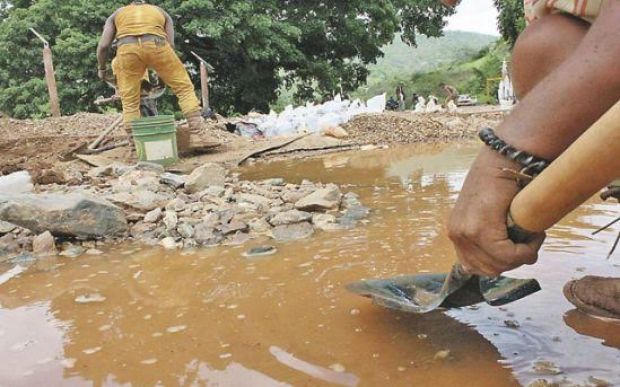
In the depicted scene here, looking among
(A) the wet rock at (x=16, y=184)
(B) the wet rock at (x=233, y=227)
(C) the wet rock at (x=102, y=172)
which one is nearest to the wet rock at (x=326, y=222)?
(B) the wet rock at (x=233, y=227)

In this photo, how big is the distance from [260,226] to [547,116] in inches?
72.2

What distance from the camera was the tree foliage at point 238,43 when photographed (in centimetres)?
1347

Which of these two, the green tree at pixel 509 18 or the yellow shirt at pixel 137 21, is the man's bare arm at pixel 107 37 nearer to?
the yellow shirt at pixel 137 21

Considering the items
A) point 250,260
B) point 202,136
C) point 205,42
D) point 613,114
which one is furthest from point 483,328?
point 205,42

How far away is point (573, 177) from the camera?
831 mm

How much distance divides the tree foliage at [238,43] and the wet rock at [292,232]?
11.2m

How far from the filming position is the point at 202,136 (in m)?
6.09

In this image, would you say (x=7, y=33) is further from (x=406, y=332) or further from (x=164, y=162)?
(x=406, y=332)

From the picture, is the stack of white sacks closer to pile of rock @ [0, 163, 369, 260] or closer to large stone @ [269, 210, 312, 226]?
pile of rock @ [0, 163, 369, 260]

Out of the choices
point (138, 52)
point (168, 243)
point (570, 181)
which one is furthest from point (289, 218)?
point (138, 52)

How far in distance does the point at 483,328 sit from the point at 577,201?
612mm

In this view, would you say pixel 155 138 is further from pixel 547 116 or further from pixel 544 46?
pixel 547 116

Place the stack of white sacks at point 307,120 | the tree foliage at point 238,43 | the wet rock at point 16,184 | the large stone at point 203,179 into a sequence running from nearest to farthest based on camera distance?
the wet rock at point 16,184, the large stone at point 203,179, the stack of white sacks at point 307,120, the tree foliage at point 238,43

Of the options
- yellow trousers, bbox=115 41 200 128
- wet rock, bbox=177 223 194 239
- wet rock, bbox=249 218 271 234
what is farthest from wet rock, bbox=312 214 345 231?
yellow trousers, bbox=115 41 200 128
